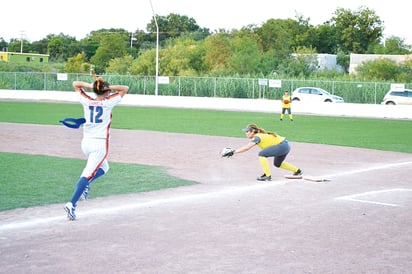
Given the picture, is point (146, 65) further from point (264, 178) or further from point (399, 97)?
point (264, 178)

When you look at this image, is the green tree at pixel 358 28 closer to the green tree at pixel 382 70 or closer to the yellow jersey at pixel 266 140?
the green tree at pixel 382 70

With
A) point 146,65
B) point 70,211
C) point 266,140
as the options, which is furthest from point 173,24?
point 70,211

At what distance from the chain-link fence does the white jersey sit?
141ft

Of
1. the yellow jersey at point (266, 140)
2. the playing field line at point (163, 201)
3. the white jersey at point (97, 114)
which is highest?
the white jersey at point (97, 114)

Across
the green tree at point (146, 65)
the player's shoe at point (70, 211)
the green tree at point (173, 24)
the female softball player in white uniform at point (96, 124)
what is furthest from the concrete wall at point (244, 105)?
the green tree at point (173, 24)

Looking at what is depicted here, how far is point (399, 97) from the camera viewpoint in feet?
158

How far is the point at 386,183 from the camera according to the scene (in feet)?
45.6

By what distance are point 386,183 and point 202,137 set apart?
10.7 metres

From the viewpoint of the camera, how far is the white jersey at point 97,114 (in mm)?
9539

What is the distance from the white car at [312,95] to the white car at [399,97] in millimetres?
3487

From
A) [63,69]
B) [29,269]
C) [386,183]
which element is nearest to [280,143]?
[386,183]

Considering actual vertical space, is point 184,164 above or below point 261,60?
below

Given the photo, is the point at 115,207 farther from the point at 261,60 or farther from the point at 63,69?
the point at 63,69

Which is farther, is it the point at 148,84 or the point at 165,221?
the point at 148,84
